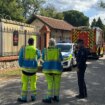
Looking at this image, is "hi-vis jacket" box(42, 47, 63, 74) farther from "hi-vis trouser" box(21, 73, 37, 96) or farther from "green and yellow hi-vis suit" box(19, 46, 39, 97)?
"hi-vis trouser" box(21, 73, 37, 96)

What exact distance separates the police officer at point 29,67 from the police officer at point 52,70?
0.32 meters

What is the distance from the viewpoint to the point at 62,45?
25.3 m

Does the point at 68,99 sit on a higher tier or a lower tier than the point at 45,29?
lower

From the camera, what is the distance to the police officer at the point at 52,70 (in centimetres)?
1158

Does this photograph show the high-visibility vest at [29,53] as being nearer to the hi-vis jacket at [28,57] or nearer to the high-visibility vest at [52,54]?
the hi-vis jacket at [28,57]

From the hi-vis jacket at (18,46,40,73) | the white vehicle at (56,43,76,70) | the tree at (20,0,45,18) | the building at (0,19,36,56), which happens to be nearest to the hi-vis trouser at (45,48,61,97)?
the hi-vis jacket at (18,46,40,73)

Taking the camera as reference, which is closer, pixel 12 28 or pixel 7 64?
pixel 7 64

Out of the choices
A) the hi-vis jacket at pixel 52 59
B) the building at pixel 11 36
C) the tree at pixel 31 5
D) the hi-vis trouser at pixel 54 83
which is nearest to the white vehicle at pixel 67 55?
the building at pixel 11 36

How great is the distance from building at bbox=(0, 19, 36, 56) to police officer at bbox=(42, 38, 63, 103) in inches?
428

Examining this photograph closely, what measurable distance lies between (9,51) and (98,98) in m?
12.1

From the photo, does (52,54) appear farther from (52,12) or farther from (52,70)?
(52,12)

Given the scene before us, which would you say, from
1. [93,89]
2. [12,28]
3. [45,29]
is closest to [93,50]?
[45,29]

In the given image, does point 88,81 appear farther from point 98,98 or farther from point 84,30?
point 84,30

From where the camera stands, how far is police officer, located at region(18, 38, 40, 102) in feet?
38.2
